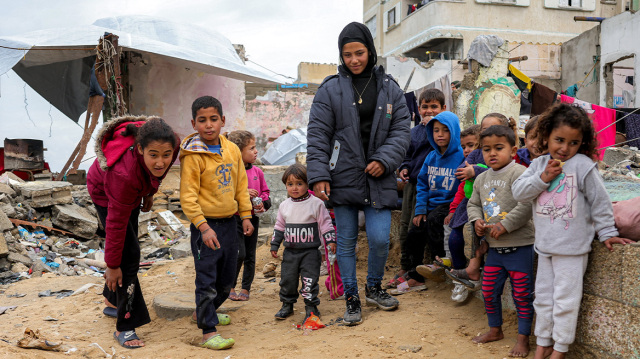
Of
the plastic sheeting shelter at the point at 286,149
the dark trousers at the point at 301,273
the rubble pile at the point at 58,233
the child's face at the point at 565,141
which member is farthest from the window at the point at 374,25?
the child's face at the point at 565,141

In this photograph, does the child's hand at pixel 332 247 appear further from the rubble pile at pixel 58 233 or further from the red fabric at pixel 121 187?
the rubble pile at pixel 58 233

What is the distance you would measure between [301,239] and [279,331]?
0.69 m

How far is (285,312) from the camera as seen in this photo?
3.82m

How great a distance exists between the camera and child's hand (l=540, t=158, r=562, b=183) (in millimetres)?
2488

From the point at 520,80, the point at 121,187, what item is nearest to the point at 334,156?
the point at 121,187

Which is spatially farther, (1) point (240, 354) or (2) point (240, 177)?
(2) point (240, 177)

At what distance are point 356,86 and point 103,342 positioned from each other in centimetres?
259

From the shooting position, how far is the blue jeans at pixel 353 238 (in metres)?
3.53

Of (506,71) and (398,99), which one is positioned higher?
(506,71)

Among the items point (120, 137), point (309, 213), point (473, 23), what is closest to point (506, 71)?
point (309, 213)

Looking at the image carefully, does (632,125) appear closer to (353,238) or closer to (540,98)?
(540,98)

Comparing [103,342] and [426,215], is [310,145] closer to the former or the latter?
[426,215]

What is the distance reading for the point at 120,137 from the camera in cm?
321

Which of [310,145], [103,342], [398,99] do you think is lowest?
[103,342]
